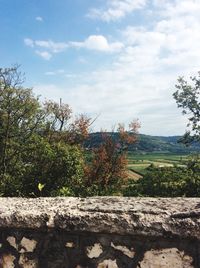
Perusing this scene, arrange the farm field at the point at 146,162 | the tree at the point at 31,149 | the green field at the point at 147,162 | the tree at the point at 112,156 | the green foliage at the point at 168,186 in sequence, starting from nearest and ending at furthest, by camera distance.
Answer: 1. the green foliage at the point at 168,186
2. the tree at the point at 31,149
3. the tree at the point at 112,156
4. the farm field at the point at 146,162
5. the green field at the point at 147,162

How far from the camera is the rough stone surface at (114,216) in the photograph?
3.34 m

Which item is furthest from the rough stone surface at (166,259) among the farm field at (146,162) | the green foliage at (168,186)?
the farm field at (146,162)

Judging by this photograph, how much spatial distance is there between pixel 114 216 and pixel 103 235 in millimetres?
178

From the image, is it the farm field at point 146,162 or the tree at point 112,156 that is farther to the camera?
the farm field at point 146,162

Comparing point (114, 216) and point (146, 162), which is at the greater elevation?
point (114, 216)

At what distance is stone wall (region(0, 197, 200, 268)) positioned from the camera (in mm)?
3314

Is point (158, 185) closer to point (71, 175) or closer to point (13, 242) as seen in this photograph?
point (13, 242)

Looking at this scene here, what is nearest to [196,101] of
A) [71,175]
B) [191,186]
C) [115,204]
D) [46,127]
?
[46,127]

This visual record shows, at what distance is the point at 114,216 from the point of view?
3.52 meters

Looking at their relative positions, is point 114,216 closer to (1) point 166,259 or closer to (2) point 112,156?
(1) point 166,259

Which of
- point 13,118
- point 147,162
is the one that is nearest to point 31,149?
point 13,118

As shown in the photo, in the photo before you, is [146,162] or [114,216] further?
[146,162]

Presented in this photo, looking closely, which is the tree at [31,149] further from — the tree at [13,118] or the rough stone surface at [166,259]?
the rough stone surface at [166,259]

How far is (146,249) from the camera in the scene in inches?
133
